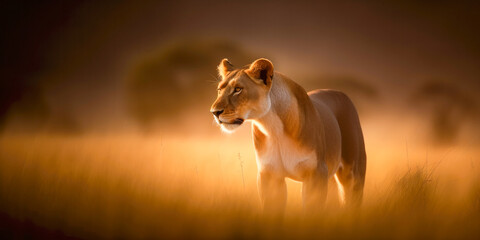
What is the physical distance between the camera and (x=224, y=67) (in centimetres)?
496

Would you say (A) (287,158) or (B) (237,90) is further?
(A) (287,158)

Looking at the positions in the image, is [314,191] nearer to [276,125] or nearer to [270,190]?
[270,190]

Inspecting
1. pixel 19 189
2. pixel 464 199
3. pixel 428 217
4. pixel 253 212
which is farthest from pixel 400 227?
pixel 19 189

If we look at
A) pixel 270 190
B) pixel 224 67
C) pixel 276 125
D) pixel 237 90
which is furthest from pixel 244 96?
pixel 270 190

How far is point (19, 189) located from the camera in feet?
15.2

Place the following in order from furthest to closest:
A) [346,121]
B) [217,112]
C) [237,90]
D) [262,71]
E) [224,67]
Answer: [346,121] → [224,67] → [262,71] → [237,90] → [217,112]

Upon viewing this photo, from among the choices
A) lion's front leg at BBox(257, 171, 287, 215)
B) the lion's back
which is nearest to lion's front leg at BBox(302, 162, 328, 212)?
lion's front leg at BBox(257, 171, 287, 215)

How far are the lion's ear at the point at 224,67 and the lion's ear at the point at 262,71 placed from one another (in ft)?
1.55

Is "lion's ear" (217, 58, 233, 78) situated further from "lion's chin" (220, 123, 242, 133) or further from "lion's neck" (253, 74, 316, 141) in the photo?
"lion's chin" (220, 123, 242, 133)

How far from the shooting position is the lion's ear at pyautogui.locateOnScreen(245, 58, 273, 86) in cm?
446

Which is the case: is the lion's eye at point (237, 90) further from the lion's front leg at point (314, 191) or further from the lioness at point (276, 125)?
the lion's front leg at point (314, 191)

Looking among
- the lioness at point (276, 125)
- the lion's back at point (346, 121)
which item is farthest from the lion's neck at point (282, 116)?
the lion's back at point (346, 121)

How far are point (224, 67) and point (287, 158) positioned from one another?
47.8 inches

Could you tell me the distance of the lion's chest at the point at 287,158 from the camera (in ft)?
14.8
